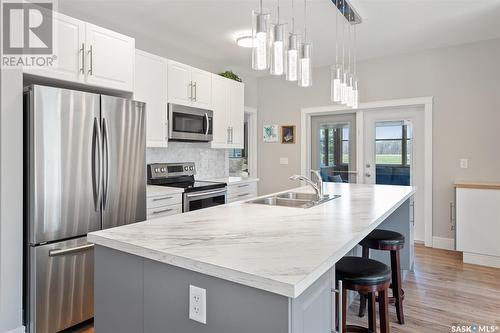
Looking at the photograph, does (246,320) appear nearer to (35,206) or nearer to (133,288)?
(133,288)

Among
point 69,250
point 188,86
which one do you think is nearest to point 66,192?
point 69,250

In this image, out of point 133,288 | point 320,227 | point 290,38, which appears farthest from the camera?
point 290,38

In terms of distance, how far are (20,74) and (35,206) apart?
883 mm

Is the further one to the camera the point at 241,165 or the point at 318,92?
the point at 241,165

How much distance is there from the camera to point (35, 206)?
6.79ft

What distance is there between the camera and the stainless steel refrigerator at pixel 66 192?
2.10 metres

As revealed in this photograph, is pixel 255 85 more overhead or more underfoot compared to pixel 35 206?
more overhead

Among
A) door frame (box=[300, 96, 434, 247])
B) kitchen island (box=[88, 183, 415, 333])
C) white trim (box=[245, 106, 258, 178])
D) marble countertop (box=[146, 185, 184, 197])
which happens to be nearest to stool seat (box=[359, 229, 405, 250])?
kitchen island (box=[88, 183, 415, 333])

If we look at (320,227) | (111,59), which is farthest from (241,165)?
(320,227)

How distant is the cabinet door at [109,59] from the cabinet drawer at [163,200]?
3.31ft

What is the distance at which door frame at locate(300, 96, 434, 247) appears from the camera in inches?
167

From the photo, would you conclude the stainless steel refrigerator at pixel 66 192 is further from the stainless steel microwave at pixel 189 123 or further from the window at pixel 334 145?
the window at pixel 334 145

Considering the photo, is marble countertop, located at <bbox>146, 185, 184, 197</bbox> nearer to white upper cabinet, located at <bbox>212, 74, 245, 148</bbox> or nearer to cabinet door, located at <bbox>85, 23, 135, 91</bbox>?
cabinet door, located at <bbox>85, 23, 135, 91</bbox>

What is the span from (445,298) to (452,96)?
258 centimetres
